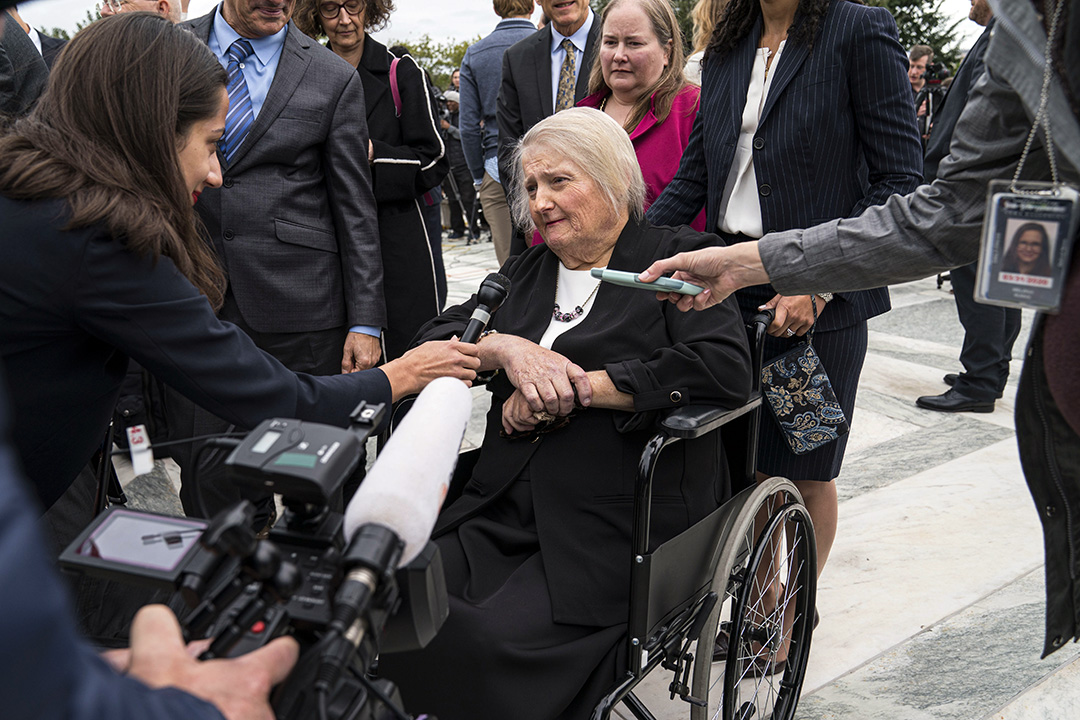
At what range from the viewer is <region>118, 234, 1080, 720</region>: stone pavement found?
7.27 ft

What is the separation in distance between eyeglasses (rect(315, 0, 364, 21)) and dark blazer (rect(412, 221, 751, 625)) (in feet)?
5.44

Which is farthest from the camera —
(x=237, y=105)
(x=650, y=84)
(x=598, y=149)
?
(x=650, y=84)

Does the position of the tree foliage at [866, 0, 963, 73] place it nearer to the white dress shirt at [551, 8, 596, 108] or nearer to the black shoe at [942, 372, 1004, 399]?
the black shoe at [942, 372, 1004, 399]

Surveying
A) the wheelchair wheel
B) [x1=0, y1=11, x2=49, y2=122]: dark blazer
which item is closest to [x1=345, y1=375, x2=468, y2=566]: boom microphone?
the wheelchair wheel

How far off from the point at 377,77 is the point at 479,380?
65.9 inches

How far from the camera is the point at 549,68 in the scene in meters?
3.68

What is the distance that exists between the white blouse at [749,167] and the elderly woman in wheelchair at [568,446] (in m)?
0.23

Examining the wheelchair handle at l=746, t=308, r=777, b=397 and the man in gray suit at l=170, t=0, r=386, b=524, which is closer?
the wheelchair handle at l=746, t=308, r=777, b=397

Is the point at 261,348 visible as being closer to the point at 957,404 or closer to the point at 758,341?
the point at 758,341

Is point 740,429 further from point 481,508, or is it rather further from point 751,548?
point 481,508

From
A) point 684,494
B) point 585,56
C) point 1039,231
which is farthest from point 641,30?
point 1039,231

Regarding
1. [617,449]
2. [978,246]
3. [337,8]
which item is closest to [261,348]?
[617,449]

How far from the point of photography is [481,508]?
1.99 m

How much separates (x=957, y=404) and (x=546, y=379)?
313cm
